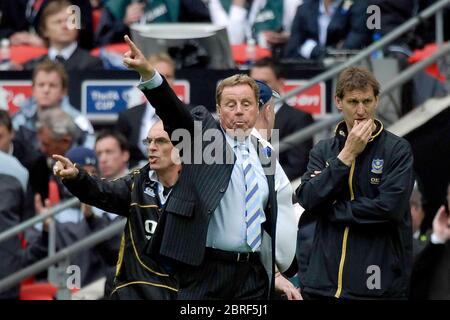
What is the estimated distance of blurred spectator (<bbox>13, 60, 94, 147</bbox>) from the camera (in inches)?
521

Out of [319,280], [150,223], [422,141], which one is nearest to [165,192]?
[150,223]

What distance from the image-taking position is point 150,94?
7914 mm

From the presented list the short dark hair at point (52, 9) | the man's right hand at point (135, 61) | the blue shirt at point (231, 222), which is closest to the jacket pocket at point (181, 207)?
the blue shirt at point (231, 222)

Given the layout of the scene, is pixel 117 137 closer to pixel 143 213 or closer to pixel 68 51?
pixel 68 51

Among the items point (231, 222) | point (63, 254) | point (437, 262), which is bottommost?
point (63, 254)

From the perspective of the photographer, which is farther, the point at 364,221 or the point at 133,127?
the point at 133,127

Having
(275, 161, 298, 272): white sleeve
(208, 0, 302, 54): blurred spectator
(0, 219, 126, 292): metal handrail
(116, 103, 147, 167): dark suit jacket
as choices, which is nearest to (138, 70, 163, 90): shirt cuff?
(275, 161, 298, 272): white sleeve

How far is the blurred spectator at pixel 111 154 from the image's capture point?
40.2ft

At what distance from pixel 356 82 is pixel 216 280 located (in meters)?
1.48

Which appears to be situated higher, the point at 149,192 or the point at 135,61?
the point at 135,61

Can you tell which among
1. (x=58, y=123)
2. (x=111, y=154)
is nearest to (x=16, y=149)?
(x=58, y=123)

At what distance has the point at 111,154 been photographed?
40.2ft

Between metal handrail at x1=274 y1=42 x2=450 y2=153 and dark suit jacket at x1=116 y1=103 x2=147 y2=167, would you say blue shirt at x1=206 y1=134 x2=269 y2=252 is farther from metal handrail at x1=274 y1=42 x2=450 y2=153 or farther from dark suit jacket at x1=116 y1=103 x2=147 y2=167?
dark suit jacket at x1=116 y1=103 x2=147 y2=167
